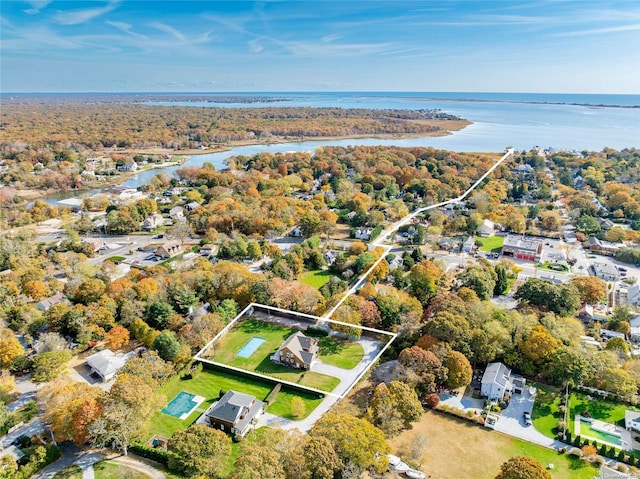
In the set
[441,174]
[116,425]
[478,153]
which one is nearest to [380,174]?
[441,174]

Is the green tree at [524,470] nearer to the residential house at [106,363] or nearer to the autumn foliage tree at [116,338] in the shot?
the residential house at [106,363]

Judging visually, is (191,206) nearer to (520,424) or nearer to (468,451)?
(468,451)

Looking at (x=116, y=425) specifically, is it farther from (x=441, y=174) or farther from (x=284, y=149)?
(x=284, y=149)

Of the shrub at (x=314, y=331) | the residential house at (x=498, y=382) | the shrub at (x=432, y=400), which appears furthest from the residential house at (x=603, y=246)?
the shrub at (x=314, y=331)

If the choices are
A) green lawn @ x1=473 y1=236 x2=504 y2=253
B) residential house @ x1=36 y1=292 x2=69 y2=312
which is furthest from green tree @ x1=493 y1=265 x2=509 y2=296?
residential house @ x1=36 y1=292 x2=69 y2=312

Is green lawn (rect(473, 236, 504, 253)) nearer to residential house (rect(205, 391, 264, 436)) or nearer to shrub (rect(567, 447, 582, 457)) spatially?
shrub (rect(567, 447, 582, 457))

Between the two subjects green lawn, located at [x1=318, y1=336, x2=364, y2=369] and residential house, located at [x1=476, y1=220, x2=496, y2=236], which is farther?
residential house, located at [x1=476, y1=220, x2=496, y2=236]

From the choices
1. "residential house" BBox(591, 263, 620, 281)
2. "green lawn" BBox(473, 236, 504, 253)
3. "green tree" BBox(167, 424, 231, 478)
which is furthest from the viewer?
"green lawn" BBox(473, 236, 504, 253)
